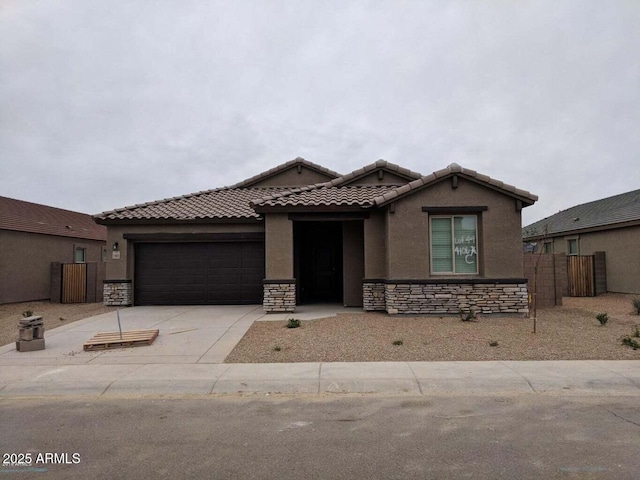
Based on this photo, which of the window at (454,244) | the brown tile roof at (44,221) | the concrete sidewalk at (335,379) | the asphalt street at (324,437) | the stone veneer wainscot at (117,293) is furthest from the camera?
the brown tile roof at (44,221)

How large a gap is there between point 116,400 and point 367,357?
4.20 meters

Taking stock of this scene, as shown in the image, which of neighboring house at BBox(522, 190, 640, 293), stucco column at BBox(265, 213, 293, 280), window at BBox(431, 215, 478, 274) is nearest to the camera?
window at BBox(431, 215, 478, 274)

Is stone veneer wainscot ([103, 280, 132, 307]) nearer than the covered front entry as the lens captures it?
Yes

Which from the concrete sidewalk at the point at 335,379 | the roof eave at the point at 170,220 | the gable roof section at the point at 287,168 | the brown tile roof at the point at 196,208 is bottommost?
the concrete sidewalk at the point at 335,379

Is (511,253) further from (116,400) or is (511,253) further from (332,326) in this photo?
A: (116,400)

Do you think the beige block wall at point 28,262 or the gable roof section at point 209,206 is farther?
the beige block wall at point 28,262

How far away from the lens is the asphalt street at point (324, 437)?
4148 millimetres

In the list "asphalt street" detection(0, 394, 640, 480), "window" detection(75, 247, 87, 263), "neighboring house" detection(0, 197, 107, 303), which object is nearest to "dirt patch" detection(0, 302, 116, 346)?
"neighboring house" detection(0, 197, 107, 303)

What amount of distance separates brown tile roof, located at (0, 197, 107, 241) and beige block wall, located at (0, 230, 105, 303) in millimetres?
306

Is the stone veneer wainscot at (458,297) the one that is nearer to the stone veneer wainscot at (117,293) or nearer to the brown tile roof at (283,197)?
the brown tile roof at (283,197)

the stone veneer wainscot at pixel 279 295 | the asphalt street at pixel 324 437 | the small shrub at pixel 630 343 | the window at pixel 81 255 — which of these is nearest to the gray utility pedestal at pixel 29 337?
the asphalt street at pixel 324 437

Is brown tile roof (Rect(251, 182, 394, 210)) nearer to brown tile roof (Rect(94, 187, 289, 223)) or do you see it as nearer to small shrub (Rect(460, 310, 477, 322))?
brown tile roof (Rect(94, 187, 289, 223))

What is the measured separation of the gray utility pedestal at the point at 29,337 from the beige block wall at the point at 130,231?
21.7ft

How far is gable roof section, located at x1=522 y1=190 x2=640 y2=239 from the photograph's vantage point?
20891 millimetres
